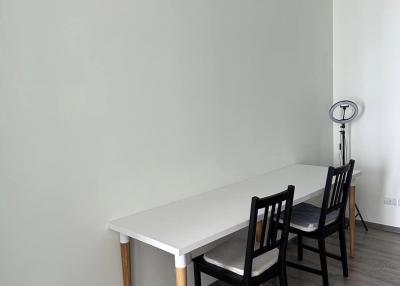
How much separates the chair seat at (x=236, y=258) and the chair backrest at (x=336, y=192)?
0.57 metres

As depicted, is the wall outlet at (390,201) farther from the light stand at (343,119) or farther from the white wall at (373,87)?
the light stand at (343,119)

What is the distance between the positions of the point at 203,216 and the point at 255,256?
0.38 metres

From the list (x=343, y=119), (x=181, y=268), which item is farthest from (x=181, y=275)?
(x=343, y=119)

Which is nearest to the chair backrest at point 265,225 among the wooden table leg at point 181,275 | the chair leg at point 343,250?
the wooden table leg at point 181,275

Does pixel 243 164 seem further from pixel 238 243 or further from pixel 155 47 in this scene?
pixel 155 47

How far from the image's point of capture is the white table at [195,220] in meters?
1.82

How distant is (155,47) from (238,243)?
1348 mm

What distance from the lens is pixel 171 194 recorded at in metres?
2.49

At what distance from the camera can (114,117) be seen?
7.02ft

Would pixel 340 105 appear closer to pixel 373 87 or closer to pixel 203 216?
pixel 373 87

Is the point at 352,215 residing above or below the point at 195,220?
below

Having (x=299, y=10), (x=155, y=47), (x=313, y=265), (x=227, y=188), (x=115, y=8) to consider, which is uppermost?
(x=299, y=10)

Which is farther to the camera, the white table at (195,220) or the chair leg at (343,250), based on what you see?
the chair leg at (343,250)

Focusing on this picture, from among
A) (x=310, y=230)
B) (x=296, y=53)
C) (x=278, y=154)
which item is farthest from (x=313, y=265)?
(x=296, y=53)
